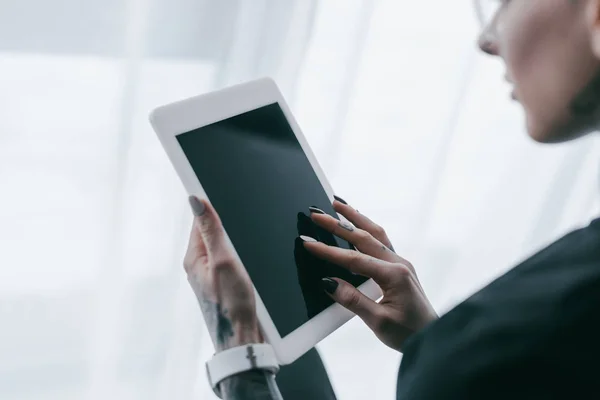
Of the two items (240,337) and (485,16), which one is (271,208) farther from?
(485,16)

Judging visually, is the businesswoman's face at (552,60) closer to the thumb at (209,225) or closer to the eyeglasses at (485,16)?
the eyeglasses at (485,16)

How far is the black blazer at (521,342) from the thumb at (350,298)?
0.10 metres

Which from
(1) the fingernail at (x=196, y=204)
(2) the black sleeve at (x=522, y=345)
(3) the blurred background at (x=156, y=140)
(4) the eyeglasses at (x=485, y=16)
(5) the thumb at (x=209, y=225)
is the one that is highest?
(3) the blurred background at (x=156, y=140)

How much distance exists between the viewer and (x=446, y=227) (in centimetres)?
112

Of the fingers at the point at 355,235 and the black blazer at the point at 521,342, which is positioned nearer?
the black blazer at the point at 521,342

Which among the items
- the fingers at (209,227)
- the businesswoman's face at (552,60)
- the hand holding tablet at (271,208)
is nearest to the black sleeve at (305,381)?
the hand holding tablet at (271,208)

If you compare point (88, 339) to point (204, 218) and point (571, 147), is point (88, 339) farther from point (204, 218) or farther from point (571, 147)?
point (571, 147)

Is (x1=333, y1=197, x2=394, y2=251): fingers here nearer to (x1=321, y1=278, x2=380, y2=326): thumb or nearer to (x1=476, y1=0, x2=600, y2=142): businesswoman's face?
(x1=321, y1=278, x2=380, y2=326): thumb

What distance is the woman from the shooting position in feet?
1.46

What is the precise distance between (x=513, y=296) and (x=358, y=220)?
0.77 ft

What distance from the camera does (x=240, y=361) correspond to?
0.55 m

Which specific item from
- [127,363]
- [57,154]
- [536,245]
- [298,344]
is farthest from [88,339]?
[536,245]

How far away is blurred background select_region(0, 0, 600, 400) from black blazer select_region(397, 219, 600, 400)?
16.5 inches

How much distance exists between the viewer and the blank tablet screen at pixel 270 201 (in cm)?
57
